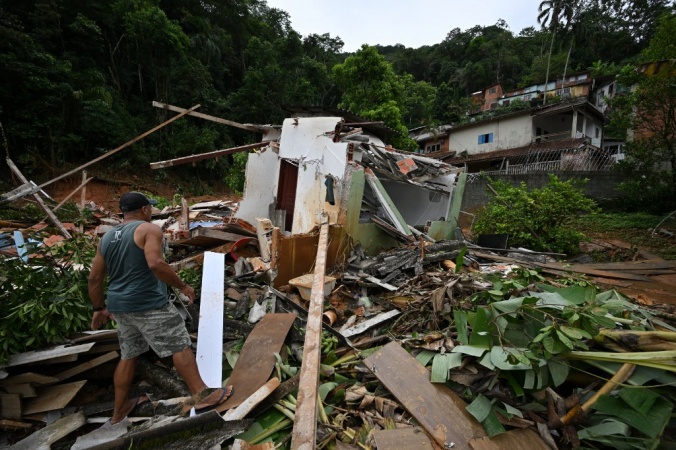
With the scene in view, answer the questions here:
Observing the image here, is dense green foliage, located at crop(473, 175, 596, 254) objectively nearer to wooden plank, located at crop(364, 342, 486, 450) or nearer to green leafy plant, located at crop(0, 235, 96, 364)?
wooden plank, located at crop(364, 342, 486, 450)

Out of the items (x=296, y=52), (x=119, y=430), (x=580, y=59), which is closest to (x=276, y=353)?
(x=119, y=430)

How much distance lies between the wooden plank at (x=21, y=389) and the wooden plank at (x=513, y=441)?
11.9ft

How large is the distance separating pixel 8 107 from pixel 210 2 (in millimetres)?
17488

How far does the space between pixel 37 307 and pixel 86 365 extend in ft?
2.28

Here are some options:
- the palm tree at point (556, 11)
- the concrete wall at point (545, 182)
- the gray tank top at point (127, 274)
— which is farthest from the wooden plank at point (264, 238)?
the palm tree at point (556, 11)

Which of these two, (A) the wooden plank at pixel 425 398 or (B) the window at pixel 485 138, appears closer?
(A) the wooden plank at pixel 425 398

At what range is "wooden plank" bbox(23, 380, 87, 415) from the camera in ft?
8.71

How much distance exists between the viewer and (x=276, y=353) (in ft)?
10.9

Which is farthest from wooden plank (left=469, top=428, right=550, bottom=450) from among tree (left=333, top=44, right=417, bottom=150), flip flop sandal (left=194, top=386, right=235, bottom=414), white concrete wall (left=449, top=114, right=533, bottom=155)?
white concrete wall (left=449, top=114, right=533, bottom=155)

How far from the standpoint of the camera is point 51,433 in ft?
8.16

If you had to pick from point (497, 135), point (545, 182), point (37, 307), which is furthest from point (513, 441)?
point (497, 135)

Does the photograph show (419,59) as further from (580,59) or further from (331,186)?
(331,186)

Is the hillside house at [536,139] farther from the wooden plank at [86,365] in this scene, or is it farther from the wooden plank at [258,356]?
the wooden plank at [86,365]

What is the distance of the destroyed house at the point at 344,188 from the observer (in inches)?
247
